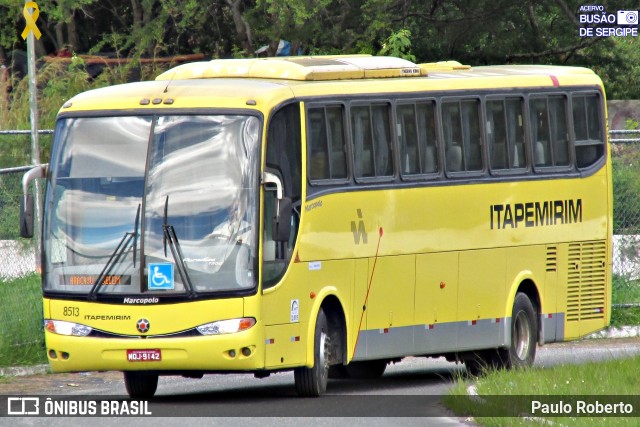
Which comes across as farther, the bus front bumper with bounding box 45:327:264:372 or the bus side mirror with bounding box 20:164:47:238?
the bus side mirror with bounding box 20:164:47:238

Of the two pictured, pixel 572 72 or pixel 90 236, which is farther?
pixel 572 72

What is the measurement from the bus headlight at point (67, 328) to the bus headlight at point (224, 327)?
1.07m

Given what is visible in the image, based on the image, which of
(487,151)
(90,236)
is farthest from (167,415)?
(487,151)

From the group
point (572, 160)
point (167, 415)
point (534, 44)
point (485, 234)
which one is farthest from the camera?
point (534, 44)

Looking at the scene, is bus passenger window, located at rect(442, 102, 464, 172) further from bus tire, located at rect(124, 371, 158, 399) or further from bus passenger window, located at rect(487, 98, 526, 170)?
bus tire, located at rect(124, 371, 158, 399)

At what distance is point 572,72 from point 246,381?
5.57 metres

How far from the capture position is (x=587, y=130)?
19969mm

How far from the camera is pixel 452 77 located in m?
18.4

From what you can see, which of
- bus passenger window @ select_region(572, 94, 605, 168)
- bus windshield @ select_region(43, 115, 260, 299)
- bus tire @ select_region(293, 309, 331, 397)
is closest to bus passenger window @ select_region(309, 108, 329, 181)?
bus windshield @ select_region(43, 115, 260, 299)

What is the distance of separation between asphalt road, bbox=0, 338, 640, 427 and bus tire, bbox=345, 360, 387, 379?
0.43 feet

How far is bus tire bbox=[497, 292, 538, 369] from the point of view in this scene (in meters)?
18.9

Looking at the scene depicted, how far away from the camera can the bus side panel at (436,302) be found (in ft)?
57.2

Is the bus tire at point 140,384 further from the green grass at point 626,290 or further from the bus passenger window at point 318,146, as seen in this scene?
the green grass at point 626,290

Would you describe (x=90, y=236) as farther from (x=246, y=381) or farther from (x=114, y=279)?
(x=246, y=381)
